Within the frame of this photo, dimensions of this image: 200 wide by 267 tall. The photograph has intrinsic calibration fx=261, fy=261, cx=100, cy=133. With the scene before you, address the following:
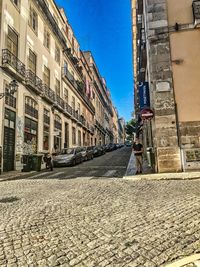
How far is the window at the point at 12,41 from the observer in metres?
18.0

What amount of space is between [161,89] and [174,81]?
0.76m

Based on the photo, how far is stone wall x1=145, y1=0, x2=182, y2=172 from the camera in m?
12.2

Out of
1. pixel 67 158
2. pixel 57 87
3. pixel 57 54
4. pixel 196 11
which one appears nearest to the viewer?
pixel 196 11

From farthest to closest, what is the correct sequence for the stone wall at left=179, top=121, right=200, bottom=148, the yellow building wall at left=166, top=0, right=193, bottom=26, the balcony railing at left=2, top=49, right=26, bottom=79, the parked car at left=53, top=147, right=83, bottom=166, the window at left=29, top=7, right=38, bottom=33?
the window at left=29, top=7, right=38, bottom=33
the parked car at left=53, top=147, right=83, bottom=166
the balcony railing at left=2, top=49, right=26, bottom=79
the yellow building wall at left=166, top=0, right=193, bottom=26
the stone wall at left=179, top=121, right=200, bottom=148

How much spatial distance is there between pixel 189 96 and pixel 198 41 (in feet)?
9.52

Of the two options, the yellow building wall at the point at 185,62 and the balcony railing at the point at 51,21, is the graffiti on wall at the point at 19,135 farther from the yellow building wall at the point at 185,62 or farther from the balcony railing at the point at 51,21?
the balcony railing at the point at 51,21

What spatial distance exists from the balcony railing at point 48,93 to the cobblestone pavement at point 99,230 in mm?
17738

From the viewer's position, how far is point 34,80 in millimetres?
21375

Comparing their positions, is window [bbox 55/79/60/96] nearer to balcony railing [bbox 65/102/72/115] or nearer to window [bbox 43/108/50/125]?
balcony railing [bbox 65/102/72/115]

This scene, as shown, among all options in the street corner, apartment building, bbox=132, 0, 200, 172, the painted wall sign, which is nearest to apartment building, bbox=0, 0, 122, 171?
the painted wall sign

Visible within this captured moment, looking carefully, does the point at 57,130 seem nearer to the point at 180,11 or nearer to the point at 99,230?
the point at 180,11

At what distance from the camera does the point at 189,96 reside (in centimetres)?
1249

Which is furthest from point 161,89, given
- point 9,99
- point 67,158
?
point 9,99

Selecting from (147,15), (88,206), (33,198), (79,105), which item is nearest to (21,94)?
(147,15)
